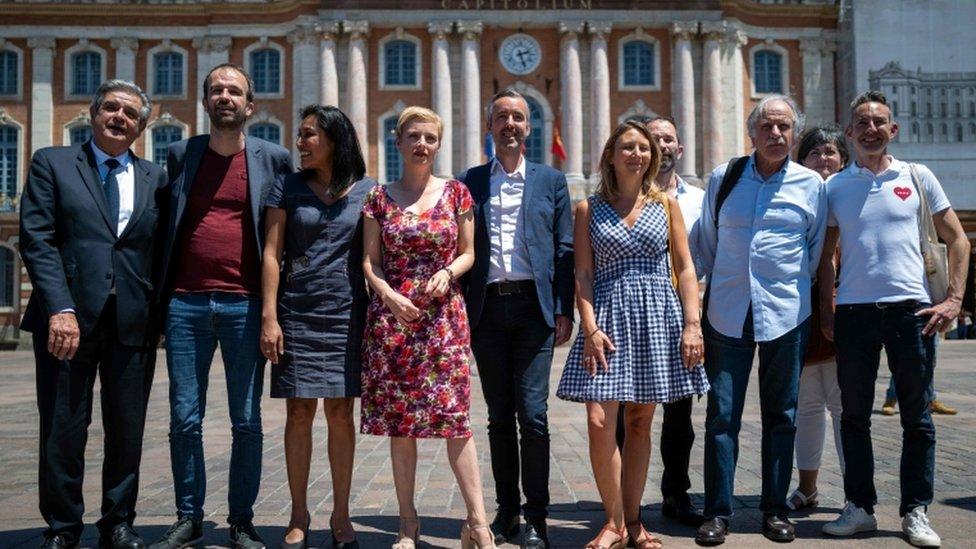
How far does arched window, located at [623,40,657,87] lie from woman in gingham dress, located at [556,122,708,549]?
3038 cm

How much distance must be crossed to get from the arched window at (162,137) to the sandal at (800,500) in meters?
32.7

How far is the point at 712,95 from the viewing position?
3397cm

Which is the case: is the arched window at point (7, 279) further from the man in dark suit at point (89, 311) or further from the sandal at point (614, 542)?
the sandal at point (614, 542)

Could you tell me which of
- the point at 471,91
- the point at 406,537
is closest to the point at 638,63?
the point at 471,91

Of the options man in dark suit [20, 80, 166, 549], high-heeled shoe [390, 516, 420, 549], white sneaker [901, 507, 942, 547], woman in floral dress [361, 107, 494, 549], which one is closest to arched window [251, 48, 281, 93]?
man in dark suit [20, 80, 166, 549]

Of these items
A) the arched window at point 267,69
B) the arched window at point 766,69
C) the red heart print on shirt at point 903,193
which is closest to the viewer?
the red heart print on shirt at point 903,193

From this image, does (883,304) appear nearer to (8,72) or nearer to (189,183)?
(189,183)

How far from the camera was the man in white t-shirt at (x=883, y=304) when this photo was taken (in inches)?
209

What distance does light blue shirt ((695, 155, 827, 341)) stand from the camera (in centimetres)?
530

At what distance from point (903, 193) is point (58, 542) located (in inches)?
188

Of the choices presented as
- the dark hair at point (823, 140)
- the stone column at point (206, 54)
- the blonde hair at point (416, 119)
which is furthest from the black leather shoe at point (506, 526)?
the stone column at point (206, 54)

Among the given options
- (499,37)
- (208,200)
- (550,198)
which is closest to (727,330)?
(550,198)

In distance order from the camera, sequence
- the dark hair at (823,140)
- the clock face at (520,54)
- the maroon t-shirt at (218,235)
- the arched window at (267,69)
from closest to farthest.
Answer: the maroon t-shirt at (218,235) < the dark hair at (823,140) < the clock face at (520,54) < the arched window at (267,69)

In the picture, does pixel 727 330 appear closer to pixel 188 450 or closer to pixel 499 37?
pixel 188 450
